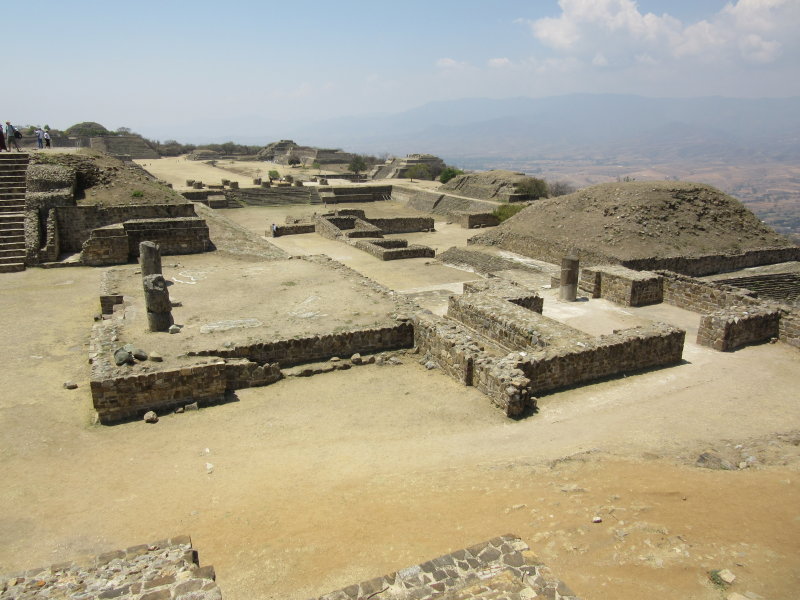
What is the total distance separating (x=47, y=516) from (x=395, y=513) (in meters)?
3.83

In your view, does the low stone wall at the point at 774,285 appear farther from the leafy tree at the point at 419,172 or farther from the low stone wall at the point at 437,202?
the leafy tree at the point at 419,172

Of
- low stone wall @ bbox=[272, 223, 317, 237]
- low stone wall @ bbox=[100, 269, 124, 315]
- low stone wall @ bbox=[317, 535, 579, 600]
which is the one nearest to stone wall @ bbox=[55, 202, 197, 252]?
low stone wall @ bbox=[100, 269, 124, 315]

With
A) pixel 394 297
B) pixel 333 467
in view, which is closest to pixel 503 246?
pixel 394 297

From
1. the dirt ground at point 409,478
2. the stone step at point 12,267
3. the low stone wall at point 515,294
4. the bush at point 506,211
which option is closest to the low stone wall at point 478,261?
the low stone wall at point 515,294

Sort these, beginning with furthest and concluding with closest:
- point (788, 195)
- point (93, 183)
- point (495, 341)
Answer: point (788, 195) < point (93, 183) < point (495, 341)

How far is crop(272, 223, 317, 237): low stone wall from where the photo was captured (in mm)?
27312

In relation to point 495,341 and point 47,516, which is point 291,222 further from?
point 47,516

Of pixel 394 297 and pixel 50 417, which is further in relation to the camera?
pixel 394 297

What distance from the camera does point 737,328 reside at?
37.7 feet

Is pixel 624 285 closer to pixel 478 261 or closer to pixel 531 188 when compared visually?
pixel 478 261

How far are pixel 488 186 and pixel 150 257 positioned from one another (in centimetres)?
3124

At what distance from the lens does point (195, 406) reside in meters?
8.51

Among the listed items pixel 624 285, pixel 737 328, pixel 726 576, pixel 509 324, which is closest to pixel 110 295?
pixel 509 324

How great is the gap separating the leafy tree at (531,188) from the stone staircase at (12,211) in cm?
2859
